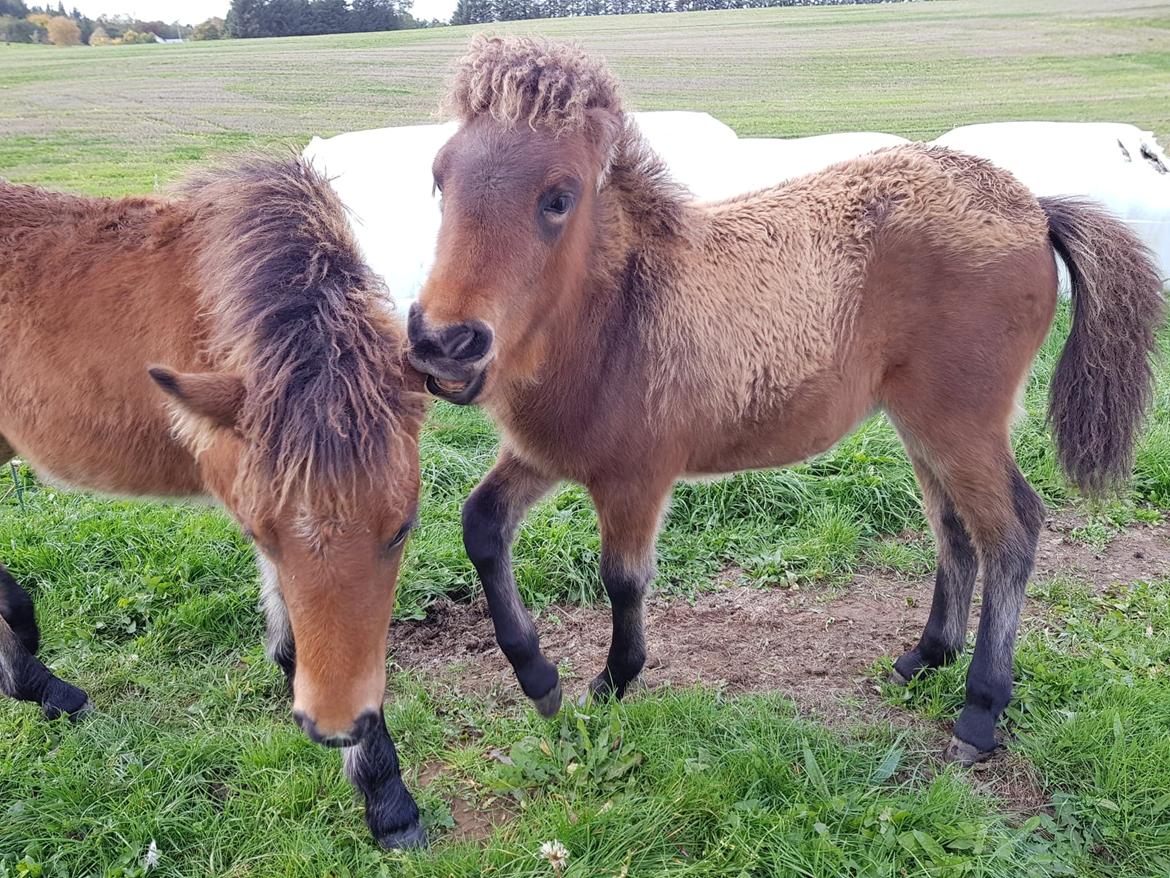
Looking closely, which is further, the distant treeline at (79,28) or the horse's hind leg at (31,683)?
Answer: the distant treeline at (79,28)

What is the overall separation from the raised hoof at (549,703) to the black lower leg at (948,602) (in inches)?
58.9

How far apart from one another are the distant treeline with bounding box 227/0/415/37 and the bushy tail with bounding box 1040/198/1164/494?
707 cm

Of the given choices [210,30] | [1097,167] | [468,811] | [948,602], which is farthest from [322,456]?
[1097,167]

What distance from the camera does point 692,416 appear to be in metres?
2.69

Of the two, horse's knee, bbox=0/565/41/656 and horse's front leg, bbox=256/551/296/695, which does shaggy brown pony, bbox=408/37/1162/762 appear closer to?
horse's front leg, bbox=256/551/296/695

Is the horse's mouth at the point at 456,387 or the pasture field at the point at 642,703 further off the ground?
the horse's mouth at the point at 456,387

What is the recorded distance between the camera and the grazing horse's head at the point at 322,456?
176 cm

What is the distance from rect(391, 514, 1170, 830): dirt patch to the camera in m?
3.14

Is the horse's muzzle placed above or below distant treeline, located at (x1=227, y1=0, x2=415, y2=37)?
below

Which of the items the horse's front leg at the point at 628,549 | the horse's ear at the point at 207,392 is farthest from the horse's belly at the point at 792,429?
the horse's ear at the point at 207,392

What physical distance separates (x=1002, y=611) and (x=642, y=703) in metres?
1.43

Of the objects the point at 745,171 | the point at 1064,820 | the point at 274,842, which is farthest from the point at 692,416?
the point at 745,171

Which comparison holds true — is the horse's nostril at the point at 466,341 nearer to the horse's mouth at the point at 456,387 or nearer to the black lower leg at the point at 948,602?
the horse's mouth at the point at 456,387

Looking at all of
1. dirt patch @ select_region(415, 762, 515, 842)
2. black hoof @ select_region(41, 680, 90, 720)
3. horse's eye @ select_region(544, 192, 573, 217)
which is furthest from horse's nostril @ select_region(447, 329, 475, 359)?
black hoof @ select_region(41, 680, 90, 720)
